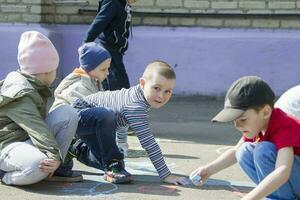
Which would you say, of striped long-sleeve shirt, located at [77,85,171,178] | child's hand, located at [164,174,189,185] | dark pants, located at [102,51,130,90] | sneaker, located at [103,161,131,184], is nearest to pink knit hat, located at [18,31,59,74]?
striped long-sleeve shirt, located at [77,85,171,178]

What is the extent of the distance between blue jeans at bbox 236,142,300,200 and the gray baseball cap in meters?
0.30

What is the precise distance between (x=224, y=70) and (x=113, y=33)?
3115mm

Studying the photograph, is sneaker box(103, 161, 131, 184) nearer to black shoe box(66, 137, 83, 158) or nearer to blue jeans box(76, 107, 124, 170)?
blue jeans box(76, 107, 124, 170)

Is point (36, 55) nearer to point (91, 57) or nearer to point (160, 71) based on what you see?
point (91, 57)

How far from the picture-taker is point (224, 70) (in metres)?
9.34

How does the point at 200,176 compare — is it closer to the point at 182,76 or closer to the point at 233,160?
the point at 233,160

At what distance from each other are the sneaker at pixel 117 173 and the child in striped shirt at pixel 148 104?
0.23 m

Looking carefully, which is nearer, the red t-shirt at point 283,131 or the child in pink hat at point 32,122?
the red t-shirt at point 283,131

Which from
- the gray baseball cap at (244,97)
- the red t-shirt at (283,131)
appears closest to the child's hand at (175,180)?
the red t-shirt at (283,131)

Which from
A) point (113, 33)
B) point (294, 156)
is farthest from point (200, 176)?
point (113, 33)

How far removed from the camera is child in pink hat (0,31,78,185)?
14.2ft

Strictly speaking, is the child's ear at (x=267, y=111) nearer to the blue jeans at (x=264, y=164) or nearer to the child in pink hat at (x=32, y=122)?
the blue jeans at (x=264, y=164)

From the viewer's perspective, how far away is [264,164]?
145 inches

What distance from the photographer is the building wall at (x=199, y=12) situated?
9273 mm
